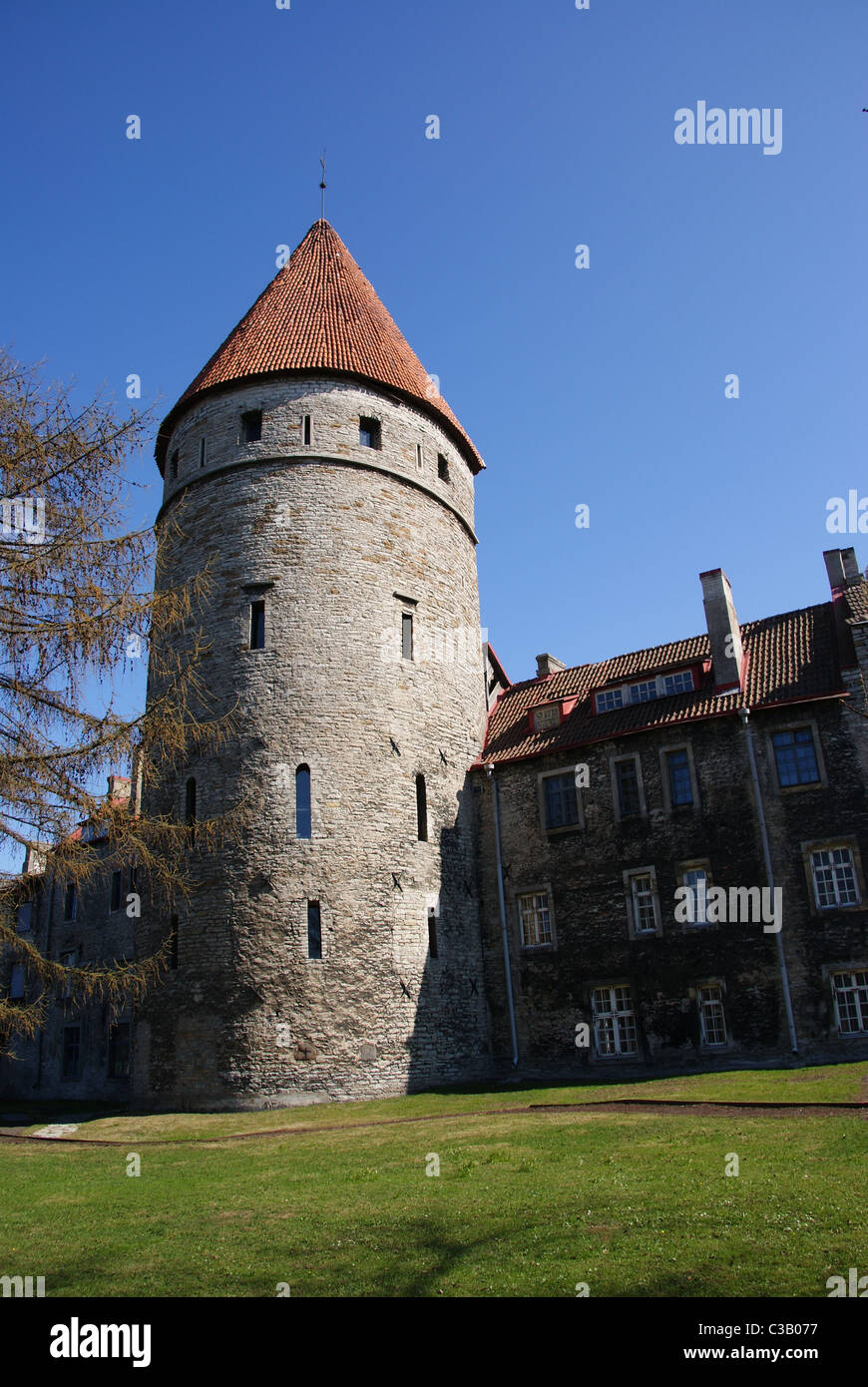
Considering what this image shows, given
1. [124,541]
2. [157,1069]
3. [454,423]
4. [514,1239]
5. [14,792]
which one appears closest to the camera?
[514,1239]

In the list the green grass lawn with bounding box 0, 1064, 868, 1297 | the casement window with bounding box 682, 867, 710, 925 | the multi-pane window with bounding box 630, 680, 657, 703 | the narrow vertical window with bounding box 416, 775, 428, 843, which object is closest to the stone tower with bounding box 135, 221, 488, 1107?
the narrow vertical window with bounding box 416, 775, 428, 843

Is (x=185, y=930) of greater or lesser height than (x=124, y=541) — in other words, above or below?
below

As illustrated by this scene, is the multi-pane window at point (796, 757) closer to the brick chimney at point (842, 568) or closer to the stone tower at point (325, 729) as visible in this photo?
the brick chimney at point (842, 568)

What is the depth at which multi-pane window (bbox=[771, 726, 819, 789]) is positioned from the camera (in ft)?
72.5

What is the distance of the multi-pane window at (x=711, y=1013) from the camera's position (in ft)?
71.5

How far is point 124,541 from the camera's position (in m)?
11.3

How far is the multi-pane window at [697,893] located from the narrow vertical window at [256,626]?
36.8 feet

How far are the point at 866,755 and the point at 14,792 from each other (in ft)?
56.7

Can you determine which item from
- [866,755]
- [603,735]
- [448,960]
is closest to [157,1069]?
[448,960]

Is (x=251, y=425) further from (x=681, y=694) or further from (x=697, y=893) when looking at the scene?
(x=697, y=893)

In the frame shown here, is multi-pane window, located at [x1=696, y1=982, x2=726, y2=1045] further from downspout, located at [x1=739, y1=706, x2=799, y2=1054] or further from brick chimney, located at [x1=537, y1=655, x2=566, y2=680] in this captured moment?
brick chimney, located at [x1=537, y1=655, x2=566, y2=680]

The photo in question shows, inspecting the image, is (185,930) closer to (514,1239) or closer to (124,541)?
(124,541)
